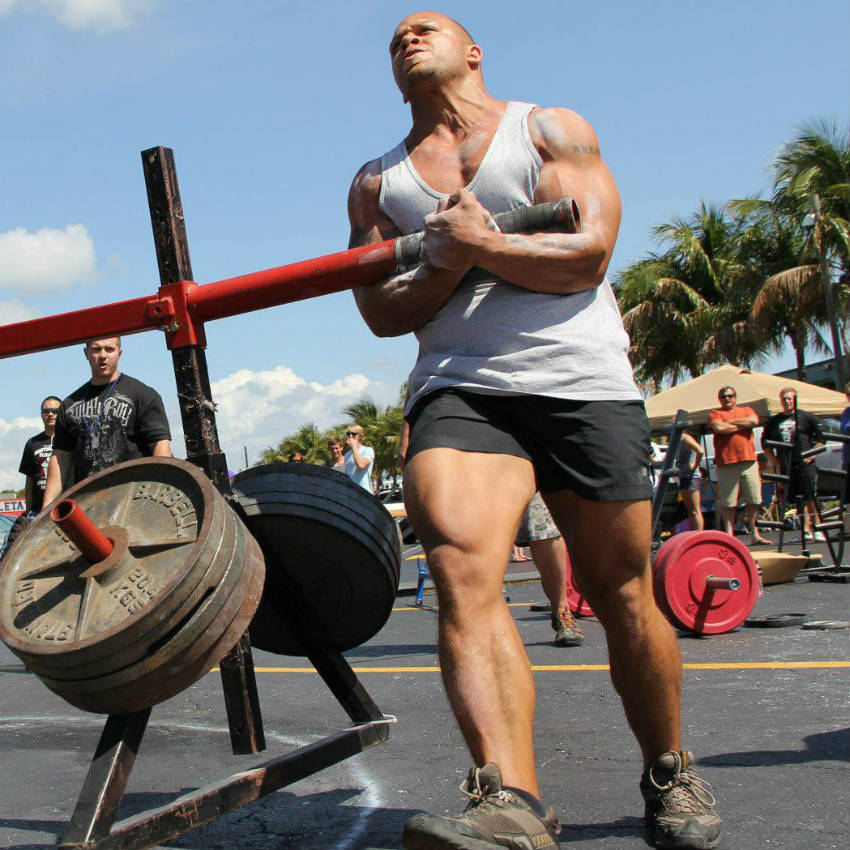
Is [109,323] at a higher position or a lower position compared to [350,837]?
higher

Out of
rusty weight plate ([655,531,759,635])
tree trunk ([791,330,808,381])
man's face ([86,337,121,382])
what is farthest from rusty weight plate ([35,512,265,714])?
tree trunk ([791,330,808,381])

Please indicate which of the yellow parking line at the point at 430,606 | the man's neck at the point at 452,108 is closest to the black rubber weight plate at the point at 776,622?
the yellow parking line at the point at 430,606

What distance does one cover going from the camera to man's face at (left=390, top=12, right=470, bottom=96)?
2893 mm

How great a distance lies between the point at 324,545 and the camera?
301 centimetres

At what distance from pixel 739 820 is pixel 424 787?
3.04ft

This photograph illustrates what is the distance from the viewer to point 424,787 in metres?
3.20

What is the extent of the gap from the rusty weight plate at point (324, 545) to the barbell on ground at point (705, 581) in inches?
113

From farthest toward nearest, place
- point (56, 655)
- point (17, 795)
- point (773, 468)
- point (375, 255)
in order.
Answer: point (773, 468), point (17, 795), point (375, 255), point (56, 655)

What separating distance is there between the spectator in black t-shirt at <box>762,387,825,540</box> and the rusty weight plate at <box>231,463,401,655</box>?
567cm

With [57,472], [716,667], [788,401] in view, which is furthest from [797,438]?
[57,472]

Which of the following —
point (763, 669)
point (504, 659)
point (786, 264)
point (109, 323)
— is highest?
point (786, 264)

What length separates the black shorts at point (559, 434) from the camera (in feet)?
8.51

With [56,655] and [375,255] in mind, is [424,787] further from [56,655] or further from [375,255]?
[375,255]

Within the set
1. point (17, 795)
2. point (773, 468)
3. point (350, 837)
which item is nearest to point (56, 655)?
point (350, 837)
